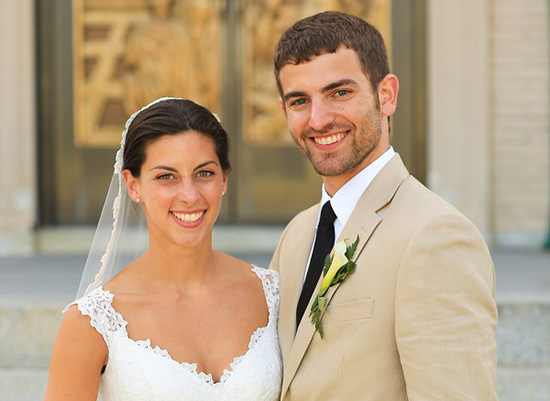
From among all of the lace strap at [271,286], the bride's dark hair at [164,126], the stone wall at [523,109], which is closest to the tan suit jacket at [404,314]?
the lace strap at [271,286]

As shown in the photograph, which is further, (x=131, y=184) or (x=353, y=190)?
(x=131, y=184)

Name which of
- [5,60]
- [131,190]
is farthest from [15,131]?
[131,190]

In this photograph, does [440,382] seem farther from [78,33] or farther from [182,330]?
[78,33]

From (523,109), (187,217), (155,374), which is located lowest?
(155,374)

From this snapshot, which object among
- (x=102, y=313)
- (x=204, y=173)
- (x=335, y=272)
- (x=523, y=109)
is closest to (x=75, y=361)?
(x=102, y=313)

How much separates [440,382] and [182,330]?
1.07 meters

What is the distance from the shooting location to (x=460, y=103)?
739 cm

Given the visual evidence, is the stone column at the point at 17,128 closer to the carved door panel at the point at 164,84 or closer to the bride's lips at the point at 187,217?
the carved door panel at the point at 164,84

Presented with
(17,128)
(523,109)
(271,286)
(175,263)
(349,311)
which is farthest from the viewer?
(17,128)

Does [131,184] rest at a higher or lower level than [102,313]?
higher

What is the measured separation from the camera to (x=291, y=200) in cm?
802

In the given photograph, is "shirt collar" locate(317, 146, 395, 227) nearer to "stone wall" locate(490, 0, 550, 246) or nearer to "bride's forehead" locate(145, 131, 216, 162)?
"bride's forehead" locate(145, 131, 216, 162)

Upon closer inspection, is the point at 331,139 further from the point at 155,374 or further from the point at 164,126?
the point at 155,374

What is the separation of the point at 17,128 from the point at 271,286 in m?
5.07
